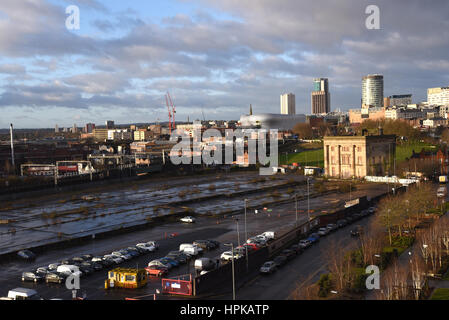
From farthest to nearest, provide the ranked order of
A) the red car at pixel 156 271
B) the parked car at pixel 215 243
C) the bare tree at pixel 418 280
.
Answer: the parked car at pixel 215 243
the red car at pixel 156 271
the bare tree at pixel 418 280

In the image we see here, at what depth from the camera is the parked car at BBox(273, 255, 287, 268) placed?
57.6 ft

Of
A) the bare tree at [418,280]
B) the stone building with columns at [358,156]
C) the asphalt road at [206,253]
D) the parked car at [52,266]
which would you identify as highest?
the stone building with columns at [358,156]

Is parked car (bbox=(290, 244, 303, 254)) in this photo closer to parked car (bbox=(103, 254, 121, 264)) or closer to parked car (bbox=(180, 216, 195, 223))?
parked car (bbox=(103, 254, 121, 264))

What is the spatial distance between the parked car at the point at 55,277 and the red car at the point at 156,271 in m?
3.03

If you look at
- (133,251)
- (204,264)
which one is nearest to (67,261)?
(133,251)

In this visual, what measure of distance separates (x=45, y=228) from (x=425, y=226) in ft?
70.3

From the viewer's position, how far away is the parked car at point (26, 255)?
64.9 feet

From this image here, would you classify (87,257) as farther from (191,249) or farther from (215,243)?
(215,243)

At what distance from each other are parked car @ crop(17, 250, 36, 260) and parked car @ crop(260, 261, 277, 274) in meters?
10.3

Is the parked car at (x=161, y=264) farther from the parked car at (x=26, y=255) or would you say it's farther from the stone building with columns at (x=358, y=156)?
the stone building with columns at (x=358, y=156)

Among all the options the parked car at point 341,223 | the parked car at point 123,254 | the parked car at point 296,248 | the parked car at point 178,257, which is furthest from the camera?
the parked car at point 341,223

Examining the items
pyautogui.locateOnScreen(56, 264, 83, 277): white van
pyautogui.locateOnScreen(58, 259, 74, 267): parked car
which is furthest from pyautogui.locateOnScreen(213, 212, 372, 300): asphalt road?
pyautogui.locateOnScreen(58, 259, 74, 267): parked car

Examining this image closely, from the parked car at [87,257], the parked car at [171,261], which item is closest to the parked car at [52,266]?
the parked car at [87,257]
